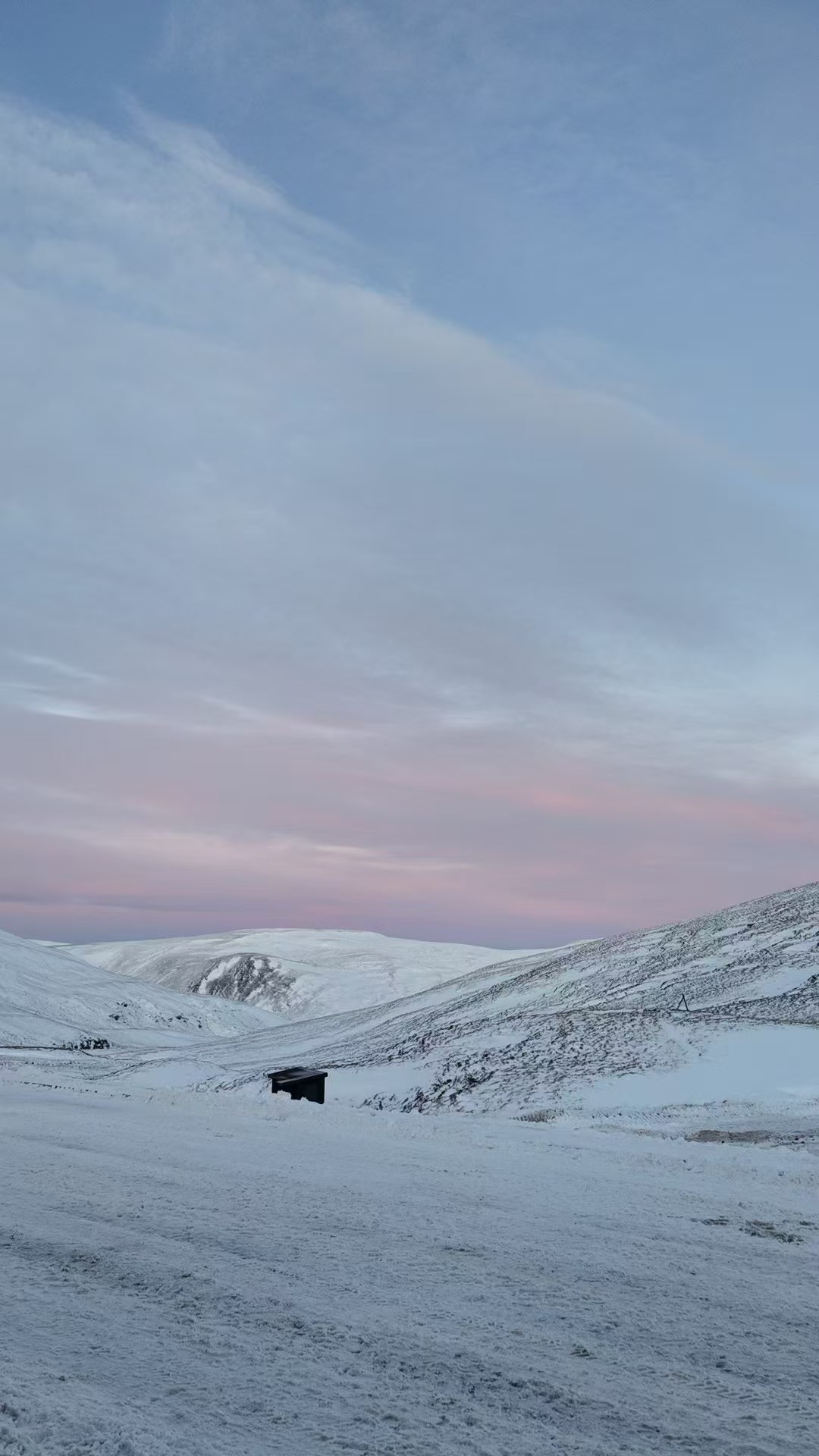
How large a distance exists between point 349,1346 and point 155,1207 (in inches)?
150

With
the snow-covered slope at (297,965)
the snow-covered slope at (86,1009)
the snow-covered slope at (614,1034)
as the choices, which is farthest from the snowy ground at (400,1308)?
the snow-covered slope at (297,965)

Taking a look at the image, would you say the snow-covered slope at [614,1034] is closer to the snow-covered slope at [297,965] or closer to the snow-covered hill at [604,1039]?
the snow-covered hill at [604,1039]

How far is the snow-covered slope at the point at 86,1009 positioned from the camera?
72.5 meters

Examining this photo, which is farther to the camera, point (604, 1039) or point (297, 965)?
point (297, 965)

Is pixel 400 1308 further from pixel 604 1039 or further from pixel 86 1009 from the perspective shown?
pixel 86 1009

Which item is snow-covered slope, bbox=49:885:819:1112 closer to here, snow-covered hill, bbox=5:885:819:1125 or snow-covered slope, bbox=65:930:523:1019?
snow-covered hill, bbox=5:885:819:1125

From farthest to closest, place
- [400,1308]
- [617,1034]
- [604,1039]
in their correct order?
[617,1034]
[604,1039]
[400,1308]

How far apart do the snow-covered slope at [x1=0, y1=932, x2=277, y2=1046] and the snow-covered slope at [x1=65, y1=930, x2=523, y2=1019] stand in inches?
876

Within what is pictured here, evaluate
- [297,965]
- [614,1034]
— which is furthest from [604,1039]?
[297,965]

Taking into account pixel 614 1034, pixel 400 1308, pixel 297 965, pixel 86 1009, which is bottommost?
pixel 86 1009

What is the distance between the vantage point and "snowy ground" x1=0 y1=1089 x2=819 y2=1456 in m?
4.36

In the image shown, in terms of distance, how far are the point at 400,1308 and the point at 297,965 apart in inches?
5325

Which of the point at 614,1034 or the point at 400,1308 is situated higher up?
the point at 614,1034

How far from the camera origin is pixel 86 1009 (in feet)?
272
